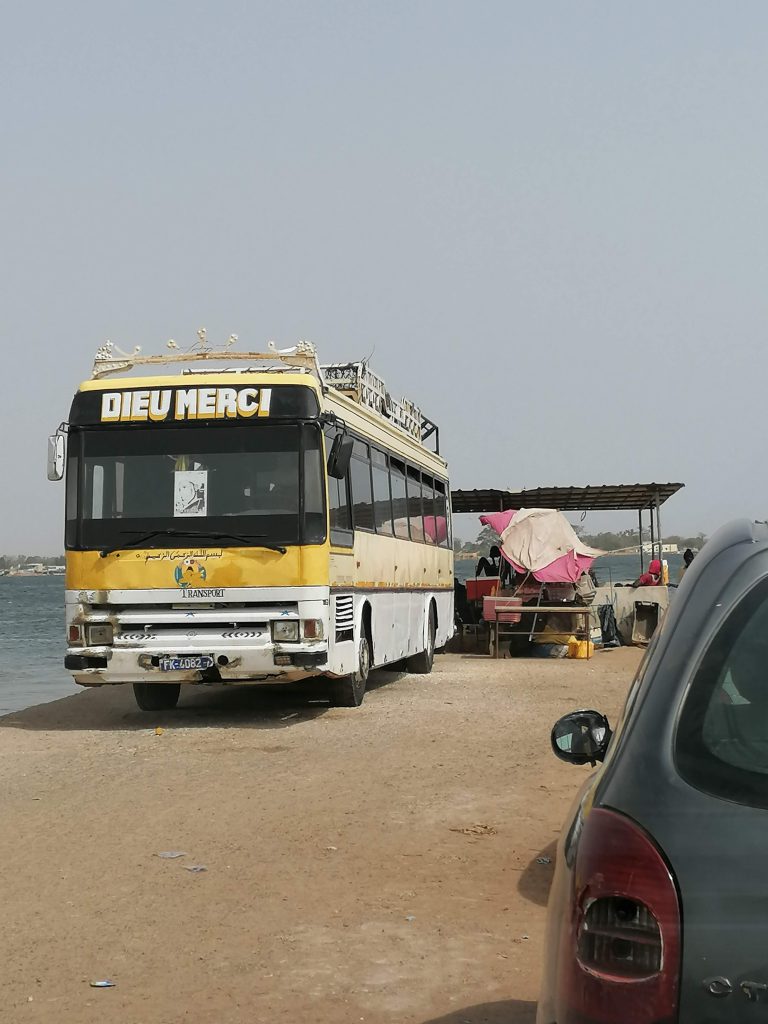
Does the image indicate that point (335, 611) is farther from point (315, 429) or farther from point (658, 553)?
point (658, 553)

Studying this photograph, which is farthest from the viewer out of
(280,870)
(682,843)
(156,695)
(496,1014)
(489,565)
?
(489,565)

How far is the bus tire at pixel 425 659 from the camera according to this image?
22.0m

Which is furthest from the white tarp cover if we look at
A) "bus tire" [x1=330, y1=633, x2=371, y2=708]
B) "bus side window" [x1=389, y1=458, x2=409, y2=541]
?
"bus tire" [x1=330, y1=633, x2=371, y2=708]

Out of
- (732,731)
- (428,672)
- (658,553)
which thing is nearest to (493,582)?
(658,553)

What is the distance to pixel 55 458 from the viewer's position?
47.6 ft

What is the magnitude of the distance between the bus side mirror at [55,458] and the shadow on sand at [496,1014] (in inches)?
389

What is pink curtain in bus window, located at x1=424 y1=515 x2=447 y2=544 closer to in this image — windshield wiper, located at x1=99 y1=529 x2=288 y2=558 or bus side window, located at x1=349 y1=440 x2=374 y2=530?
bus side window, located at x1=349 y1=440 x2=374 y2=530

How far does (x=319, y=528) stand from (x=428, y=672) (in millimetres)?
8129

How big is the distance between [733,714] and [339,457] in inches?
474

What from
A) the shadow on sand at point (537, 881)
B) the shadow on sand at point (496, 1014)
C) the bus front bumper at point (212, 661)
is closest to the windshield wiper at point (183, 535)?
the bus front bumper at point (212, 661)

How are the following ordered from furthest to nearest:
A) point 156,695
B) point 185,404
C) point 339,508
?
point 156,695, point 339,508, point 185,404

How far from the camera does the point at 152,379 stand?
15062 millimetres

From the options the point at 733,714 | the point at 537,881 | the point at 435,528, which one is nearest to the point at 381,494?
the point at 435,528

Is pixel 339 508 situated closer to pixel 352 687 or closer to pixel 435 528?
pixel 352 687
